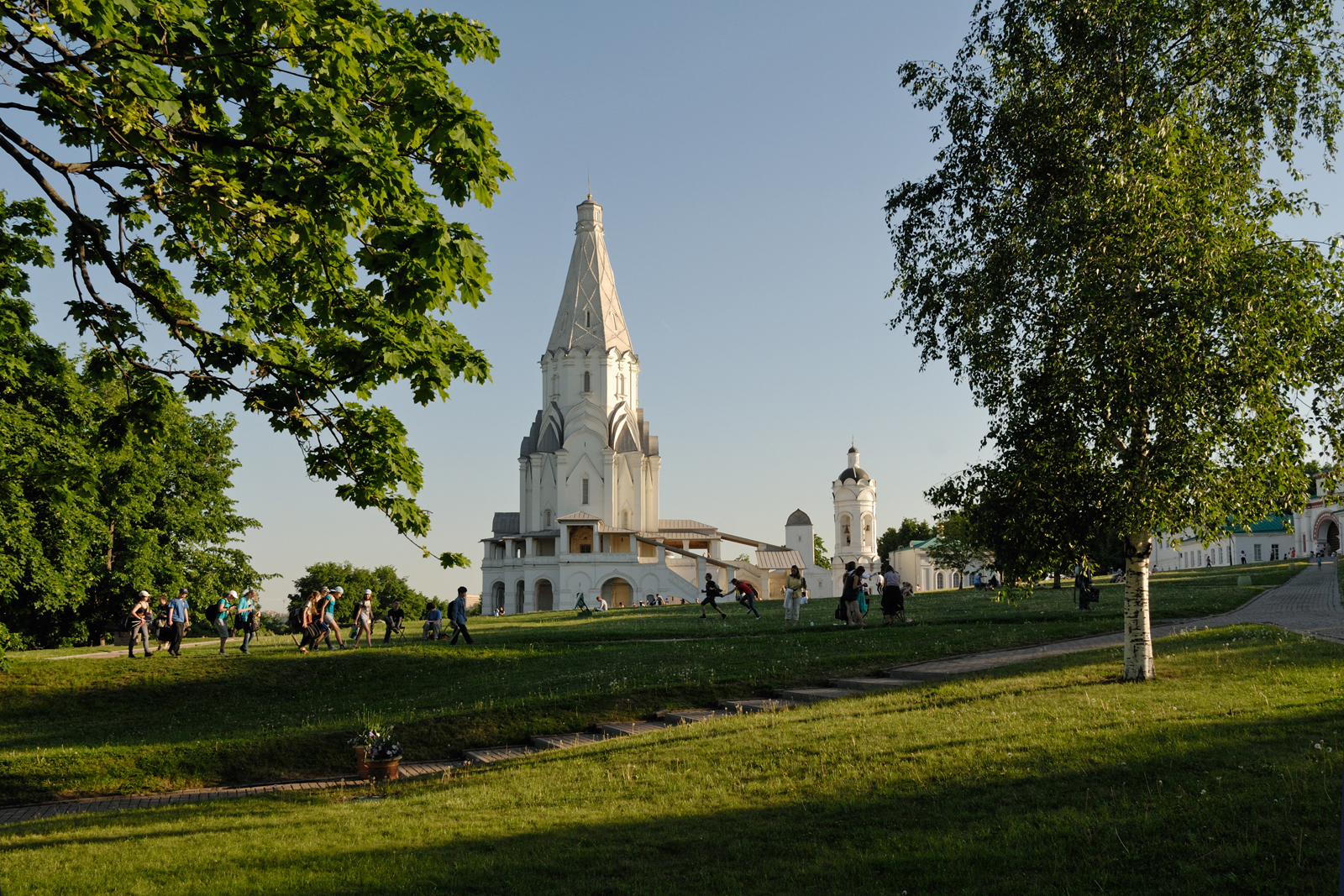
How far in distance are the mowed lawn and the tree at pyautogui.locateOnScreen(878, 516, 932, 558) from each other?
306 ft

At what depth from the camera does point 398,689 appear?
66.0 feet

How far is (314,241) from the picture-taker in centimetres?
746

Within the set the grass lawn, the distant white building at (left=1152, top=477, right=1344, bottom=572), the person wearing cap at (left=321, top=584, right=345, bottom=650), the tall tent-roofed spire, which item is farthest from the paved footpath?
the tall tent-roofed spire

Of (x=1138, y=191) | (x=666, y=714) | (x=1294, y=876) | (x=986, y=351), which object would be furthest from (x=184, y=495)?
(x=1294, y=876)

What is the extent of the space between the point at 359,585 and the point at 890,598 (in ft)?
255

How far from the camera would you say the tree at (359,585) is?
86.4 meters

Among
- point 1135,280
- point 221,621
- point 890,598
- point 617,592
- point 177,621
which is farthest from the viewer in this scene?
point 617,592

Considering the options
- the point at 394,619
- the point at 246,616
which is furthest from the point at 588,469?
the point at 246,616

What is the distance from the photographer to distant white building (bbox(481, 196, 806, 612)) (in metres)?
79.8

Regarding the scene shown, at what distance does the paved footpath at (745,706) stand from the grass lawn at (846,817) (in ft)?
4.12

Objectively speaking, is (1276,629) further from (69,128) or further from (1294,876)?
(69,128)

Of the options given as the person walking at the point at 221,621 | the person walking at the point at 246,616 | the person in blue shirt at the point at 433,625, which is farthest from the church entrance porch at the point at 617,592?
the person walking at the point at 221,621

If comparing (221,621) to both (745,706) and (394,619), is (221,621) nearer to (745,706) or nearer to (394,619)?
(394,619)

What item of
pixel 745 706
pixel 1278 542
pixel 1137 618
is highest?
pixel 1278 542
